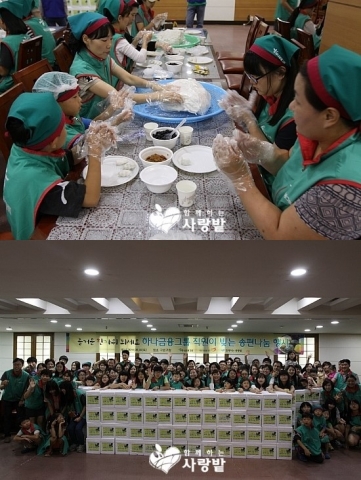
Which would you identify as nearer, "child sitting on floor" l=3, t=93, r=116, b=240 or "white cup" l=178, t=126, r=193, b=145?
"child sitting on floor" l=3, t=93, r=116, b=240

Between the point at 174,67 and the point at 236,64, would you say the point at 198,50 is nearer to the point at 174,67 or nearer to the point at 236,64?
the point at 236,64

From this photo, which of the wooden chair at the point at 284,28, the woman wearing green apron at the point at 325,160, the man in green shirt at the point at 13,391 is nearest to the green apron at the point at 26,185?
the woman wearing green apron at the point at 325,160

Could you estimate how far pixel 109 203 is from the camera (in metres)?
0.90

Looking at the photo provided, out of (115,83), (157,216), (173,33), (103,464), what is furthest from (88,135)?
(103,464)

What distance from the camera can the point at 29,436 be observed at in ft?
12.0

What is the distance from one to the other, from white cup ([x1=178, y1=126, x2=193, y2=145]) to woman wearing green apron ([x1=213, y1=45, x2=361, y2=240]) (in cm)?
42

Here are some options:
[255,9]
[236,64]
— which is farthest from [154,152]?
[255,9]

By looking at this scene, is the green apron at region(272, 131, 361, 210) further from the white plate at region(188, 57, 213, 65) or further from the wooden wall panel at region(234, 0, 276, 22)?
the wooden wall panel at region(234, 0, 276, 22)

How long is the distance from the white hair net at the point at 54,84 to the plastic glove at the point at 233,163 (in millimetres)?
561

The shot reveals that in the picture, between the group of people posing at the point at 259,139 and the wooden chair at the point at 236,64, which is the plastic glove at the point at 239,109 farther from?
the wooden chair at the point at 236,64

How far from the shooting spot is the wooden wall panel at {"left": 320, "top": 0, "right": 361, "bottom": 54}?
121 centimetres

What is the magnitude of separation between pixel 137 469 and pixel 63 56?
3.20 metres

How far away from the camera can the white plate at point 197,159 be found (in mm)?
1003

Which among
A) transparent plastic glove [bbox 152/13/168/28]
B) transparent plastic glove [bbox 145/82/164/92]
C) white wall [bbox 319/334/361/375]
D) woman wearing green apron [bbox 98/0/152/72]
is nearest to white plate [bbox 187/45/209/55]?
woman wearing green apron [bbox 98/0/152/72]
